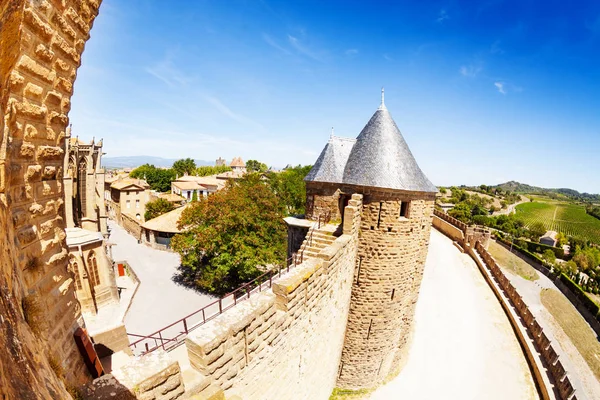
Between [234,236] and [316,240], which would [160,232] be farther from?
[316,240]

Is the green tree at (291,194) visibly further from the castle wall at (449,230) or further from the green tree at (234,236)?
the castle wall at (449,230)

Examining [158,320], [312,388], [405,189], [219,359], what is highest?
[405,189]

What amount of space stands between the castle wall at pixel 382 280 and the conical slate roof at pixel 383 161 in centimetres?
34

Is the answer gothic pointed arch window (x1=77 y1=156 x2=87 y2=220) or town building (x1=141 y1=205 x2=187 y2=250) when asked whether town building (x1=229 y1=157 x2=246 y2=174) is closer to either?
town building (x1=141 y1=205 x2=187 y2=250)

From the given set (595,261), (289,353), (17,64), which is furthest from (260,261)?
(595,261)

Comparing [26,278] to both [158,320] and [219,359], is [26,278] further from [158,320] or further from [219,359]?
[158,320]

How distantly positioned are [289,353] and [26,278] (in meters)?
4.78

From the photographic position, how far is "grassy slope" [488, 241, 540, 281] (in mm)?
38219

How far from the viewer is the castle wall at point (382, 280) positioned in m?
9.43

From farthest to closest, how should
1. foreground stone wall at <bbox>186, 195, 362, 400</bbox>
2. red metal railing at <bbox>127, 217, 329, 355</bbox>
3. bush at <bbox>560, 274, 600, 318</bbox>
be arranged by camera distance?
bush at <bbox>560, 274, 600, 318</bbox>
red metal railing at <bbox>127, 217, 329, 355</bbox>
foreground stone wall at <bbox>186, 195, 362, 400</bbox>

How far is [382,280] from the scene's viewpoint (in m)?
9.95

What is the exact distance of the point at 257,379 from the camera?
16.1ft

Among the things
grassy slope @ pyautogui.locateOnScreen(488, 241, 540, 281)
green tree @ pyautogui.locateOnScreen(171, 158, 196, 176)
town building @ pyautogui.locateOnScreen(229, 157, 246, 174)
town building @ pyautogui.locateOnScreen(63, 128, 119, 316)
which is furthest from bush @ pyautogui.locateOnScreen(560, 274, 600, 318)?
town building @ pyautogui.locateOnScreen(229, 157, 246, 174)

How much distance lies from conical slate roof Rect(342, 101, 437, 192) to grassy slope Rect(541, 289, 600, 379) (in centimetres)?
2580
